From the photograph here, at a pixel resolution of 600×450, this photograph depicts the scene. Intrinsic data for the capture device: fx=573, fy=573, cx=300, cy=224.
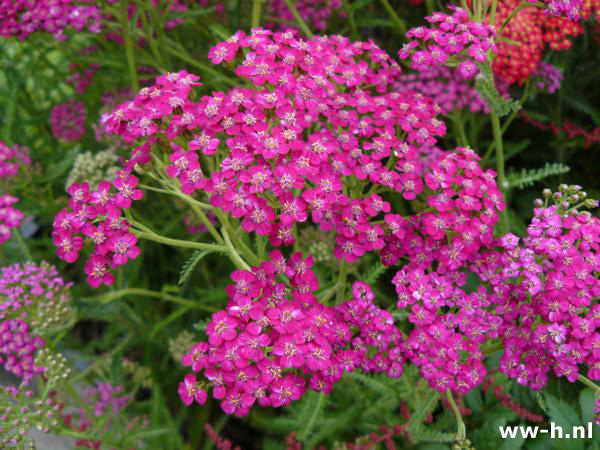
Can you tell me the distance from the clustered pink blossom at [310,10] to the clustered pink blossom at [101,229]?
5.09 ft

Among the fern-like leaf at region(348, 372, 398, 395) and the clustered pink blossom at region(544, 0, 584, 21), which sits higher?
the clustered pink blossom at region(544, 0, 584, 21)

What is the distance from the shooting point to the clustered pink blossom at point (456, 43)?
1.86 metres

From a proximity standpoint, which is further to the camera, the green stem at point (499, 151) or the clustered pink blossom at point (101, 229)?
the green stem at point (499, 151)

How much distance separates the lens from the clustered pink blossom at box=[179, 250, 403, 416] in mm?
1490

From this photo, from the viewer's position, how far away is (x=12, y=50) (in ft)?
11.6

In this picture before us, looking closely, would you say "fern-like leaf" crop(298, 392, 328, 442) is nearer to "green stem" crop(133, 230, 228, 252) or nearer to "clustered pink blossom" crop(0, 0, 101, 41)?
"green stem" crop(133, 230, 228, 252)

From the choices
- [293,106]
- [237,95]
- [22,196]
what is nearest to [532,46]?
[293,106]

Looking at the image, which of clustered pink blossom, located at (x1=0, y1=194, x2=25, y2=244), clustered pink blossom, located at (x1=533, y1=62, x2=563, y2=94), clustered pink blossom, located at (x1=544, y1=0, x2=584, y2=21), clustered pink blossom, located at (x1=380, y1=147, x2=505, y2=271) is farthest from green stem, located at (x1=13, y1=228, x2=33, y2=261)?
clustered pink blossom, located at (x1=533, y1=62, x2=563, y2=94)

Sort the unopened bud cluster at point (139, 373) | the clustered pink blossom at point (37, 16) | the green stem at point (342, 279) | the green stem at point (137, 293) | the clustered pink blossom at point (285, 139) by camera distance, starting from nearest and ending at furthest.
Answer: the clustered pink blossom at point (285, 139)
the green stem at point (342, 279)
the clustered pink blossom at point (37, 16)
the green stem at point (137, 293)
the unopened bud cluster at point (139, 373)

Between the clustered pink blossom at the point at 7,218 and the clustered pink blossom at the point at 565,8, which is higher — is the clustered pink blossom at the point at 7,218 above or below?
below

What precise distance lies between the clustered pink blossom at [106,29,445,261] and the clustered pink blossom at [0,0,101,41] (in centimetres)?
68

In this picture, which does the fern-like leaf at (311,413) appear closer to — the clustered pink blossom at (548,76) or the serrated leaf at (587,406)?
the serrated leaf at (587,406)

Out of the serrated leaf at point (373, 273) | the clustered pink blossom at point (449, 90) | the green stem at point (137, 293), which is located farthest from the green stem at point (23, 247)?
the clustered pink blossom at point (449, 90)

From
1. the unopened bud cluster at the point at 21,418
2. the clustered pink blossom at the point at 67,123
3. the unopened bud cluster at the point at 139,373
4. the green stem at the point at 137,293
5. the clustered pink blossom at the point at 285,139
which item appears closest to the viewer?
the clustered pink blossom at the point at 285,139
